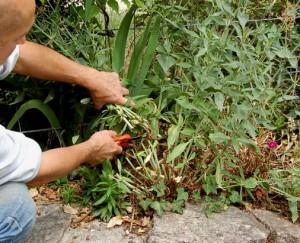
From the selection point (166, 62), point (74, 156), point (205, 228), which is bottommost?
point (205, 228)

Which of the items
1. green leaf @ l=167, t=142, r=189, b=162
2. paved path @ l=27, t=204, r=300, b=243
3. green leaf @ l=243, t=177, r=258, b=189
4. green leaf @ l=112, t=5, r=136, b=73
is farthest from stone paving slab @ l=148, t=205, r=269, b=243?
green leaf @ l=112, t=5, r=136, b=73

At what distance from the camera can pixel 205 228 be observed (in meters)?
2.51

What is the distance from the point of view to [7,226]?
2135mm

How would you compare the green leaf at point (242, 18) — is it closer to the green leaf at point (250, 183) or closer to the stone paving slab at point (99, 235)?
the green leaf at point (250, 183)

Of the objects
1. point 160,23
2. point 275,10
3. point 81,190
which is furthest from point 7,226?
point 275,10

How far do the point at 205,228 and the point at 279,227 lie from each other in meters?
0.31

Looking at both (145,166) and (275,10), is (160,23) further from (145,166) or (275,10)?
(275,10)

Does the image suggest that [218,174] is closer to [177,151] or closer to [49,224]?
[177,151]

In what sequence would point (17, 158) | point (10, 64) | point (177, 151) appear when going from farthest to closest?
point (177, 151) → point (10, 64) → point (17, 158)

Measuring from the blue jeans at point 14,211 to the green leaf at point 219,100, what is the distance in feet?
2.68

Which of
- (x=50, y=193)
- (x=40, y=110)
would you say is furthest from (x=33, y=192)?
(x=40, y=110)

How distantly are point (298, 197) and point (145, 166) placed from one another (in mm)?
652

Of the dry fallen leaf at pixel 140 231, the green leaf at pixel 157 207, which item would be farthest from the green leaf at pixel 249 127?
the dry fallen leaf at pixel 140 231

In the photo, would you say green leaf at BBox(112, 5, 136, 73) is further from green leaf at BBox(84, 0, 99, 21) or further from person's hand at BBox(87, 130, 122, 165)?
person's hand at BBox(87, 130, 122, 165)
